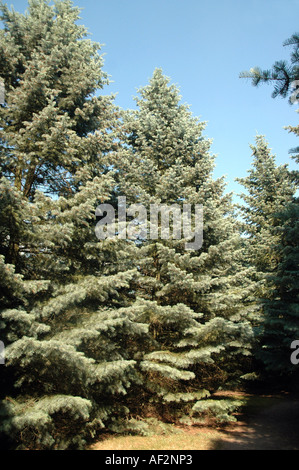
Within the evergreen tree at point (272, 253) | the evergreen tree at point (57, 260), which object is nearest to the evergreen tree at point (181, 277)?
the evergreen tree at point (57, 260)

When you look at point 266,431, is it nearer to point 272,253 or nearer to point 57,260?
point 272,253

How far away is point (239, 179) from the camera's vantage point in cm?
1864

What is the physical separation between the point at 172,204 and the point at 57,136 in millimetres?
4588

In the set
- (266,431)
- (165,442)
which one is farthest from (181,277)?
(266,431)

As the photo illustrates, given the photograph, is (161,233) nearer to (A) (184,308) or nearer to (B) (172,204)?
(B) (172,204)

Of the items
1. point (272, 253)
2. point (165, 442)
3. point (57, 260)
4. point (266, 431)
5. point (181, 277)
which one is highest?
point (272, 253)

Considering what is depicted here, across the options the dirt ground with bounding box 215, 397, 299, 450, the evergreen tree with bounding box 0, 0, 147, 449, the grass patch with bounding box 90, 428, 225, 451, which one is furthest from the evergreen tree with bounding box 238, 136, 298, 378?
the evergreen tree with bounding box 0, 0, 147, 449

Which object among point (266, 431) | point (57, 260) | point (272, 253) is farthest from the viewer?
point (272, 253)

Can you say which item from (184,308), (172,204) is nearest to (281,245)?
(172,204)

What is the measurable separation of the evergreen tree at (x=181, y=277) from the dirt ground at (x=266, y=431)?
0.77 m

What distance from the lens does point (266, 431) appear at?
27.8ft

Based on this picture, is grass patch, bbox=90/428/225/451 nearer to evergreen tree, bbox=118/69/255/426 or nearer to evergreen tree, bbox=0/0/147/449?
evergreen tree, bbox=0/0/147/449

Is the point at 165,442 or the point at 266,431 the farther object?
the point at 266,431

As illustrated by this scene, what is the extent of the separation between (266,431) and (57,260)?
27.7 feet
